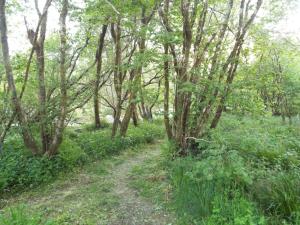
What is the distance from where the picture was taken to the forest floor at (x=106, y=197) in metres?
3.68

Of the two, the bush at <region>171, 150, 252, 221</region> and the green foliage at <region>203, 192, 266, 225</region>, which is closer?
the green foliage at <region>203, 192, 266, 225</region>

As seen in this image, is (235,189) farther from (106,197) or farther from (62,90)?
(62,90)

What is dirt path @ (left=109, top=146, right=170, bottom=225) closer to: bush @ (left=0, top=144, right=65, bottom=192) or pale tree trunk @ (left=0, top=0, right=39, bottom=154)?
bush @ (left=0, top=144, right=65, bottom=192)

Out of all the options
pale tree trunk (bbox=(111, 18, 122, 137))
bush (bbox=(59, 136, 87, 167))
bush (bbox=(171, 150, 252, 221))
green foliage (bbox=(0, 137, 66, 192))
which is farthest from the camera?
pale tree trunk (bbox=(111, 18, 122, 137))

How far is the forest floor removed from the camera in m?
3.68

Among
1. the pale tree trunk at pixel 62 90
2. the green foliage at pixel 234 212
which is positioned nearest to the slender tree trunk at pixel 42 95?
the pale tree trunk at pixel 62 90

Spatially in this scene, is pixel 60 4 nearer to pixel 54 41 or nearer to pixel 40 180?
pixel 54 41

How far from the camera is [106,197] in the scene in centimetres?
442

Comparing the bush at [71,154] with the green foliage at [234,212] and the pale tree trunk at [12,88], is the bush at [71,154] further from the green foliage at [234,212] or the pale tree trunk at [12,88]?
the green foliage at [234,212]

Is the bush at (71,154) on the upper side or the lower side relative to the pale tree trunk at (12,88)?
lower

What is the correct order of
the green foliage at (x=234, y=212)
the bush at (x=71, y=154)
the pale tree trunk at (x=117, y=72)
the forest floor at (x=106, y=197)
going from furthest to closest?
the pale tree trunk at (x=117, y=72), the bush at (x=71, y=154), the forest floor at (x=106, y=197), the green foliage at (x=234, y=212)

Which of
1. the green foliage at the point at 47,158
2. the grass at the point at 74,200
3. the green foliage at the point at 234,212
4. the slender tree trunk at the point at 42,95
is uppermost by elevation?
the slender tree trunk at the point at 42,95

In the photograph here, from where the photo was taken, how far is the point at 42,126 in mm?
5844

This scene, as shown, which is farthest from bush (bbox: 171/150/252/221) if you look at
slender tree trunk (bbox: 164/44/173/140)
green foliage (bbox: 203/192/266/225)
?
slender tree trunk (bbox: 164/44/173/140)
